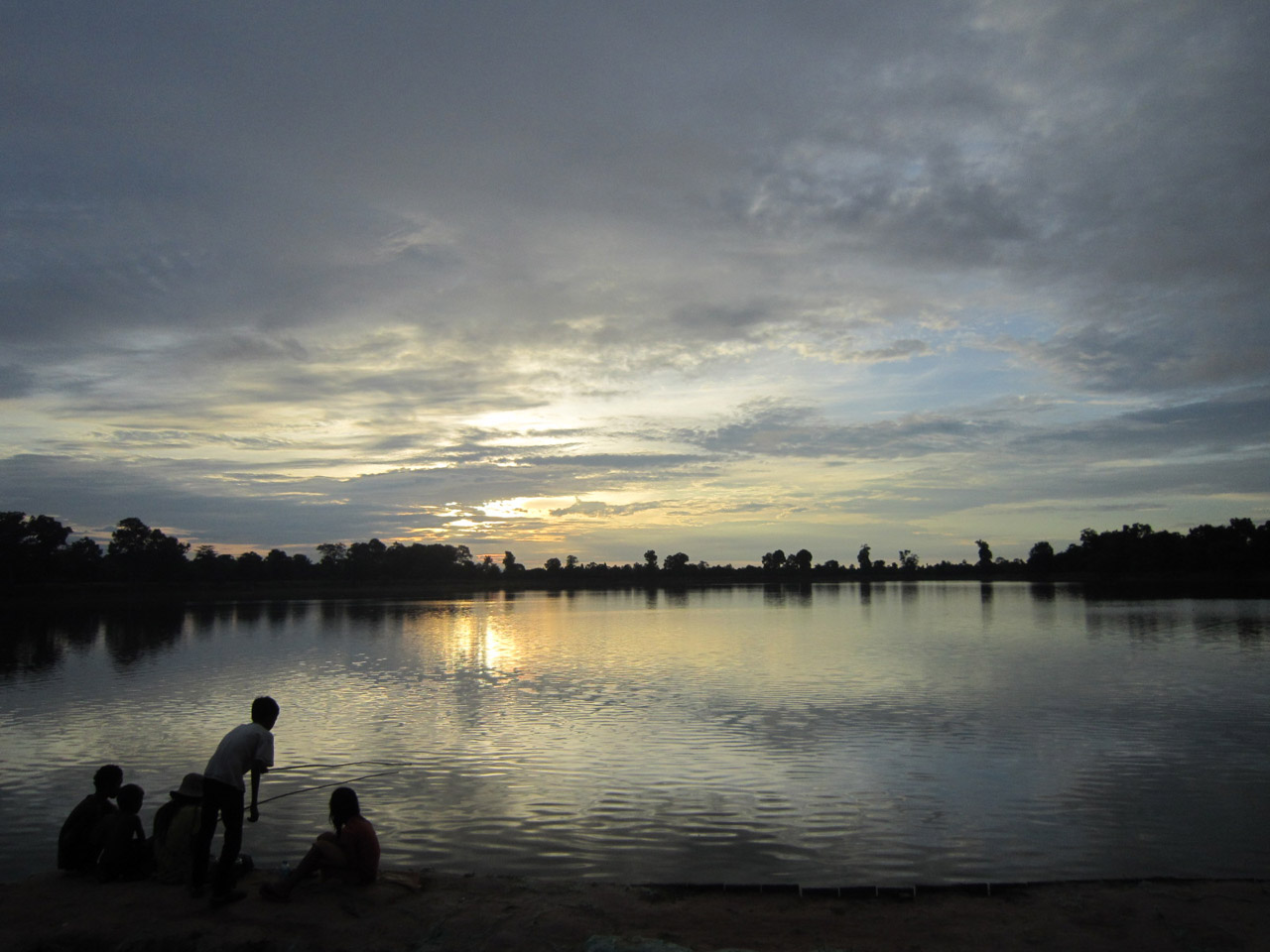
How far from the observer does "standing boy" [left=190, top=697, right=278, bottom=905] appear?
8.34m

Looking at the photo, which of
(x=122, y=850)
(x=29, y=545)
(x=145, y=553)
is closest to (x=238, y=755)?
(x=122, y=850)

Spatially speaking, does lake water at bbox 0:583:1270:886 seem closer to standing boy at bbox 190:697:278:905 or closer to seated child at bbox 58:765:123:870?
seated child at bbox 58:765:123:870

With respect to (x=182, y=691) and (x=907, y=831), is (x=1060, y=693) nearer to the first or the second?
(x=907, y=831)

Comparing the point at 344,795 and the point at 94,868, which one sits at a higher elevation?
the point at 344,795

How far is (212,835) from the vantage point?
8.94 m

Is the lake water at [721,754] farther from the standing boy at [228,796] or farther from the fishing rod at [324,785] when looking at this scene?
the standing boy at [228,796]

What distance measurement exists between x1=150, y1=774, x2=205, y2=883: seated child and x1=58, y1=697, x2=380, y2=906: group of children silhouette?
1 centimetres

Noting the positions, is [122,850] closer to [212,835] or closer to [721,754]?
[212,835]

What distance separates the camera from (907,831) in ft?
36.8

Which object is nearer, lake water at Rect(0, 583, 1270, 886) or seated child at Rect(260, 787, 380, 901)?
seated child at Rect(260, 787, 380, 901)

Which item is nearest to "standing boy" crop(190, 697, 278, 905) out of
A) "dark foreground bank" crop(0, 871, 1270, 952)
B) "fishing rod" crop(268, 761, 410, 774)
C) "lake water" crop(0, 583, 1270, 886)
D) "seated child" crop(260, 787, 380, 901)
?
"dark foreground bank" crop(0, 871, 1270, 952)

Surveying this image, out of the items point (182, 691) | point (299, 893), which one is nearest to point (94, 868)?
point (299, 893)

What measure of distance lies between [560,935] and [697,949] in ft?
4.26

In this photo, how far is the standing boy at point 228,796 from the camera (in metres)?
8.34
